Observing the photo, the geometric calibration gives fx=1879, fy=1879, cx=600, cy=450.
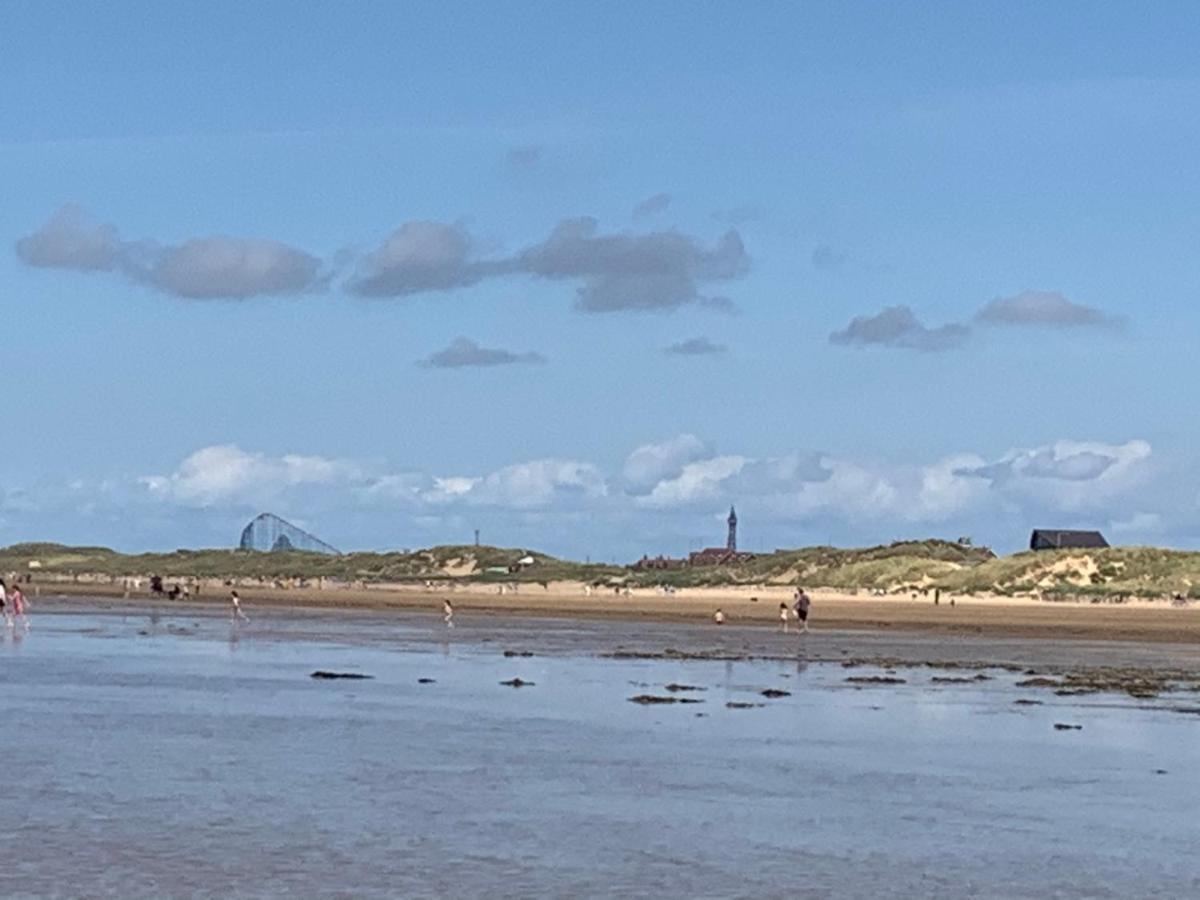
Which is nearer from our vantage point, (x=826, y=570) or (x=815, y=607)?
(x=815, y=607)

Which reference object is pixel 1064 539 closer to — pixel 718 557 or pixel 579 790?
pixel 718 557

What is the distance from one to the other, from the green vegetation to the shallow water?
Result: 7246cm

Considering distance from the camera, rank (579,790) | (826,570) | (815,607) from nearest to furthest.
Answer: (579,790), (815,607), (826,570)

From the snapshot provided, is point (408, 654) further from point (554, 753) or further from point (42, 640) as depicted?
point (554, 753)

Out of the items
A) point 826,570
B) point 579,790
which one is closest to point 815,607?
point 826,570

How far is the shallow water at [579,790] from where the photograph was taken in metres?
17.5

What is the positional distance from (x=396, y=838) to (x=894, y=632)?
173 feet

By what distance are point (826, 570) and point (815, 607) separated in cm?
3961

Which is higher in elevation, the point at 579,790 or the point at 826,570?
the point at 826,570

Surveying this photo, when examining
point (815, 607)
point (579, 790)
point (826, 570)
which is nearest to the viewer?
point (579, 790)

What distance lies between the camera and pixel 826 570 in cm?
13238

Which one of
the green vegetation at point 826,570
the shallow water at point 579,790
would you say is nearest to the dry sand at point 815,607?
the green vegetation at point 826,570

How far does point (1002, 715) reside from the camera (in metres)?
34.2

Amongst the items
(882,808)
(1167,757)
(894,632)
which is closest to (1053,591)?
(894,632)
